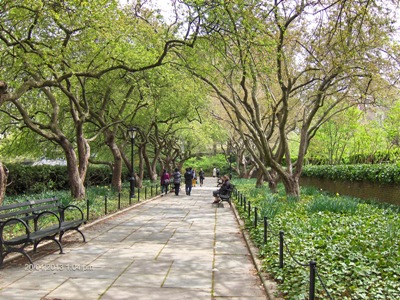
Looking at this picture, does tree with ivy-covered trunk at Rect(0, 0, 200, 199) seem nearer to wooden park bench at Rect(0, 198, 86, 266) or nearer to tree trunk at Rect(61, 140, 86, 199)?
tree trunk at Rect(61, 140, 86, 199)

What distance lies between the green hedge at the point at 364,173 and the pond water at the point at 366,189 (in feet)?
0.86

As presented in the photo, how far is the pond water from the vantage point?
50.0 feet

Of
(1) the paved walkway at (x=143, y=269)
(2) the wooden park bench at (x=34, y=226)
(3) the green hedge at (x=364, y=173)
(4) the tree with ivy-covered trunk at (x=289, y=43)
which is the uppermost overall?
(4) the tree with ivy-covered trunk at (x=289, y=43)

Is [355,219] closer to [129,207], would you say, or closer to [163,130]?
[129,207]

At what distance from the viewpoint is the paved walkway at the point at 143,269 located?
5109 millimetres

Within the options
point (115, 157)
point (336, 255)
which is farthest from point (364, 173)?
point (336, 255)

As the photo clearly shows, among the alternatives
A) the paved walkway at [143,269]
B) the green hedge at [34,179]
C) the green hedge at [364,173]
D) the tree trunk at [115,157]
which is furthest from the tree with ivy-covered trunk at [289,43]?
the green hedge at [34,179]

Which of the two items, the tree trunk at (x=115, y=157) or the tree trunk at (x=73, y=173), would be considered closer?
the tree trunk at (x=73, y=173)

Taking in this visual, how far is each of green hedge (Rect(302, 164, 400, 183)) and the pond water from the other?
0.26 m

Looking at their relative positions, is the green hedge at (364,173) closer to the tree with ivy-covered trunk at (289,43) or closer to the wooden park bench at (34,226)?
the tree with ivy-covered trunk at (289,43)

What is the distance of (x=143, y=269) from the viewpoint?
6250 millimetres

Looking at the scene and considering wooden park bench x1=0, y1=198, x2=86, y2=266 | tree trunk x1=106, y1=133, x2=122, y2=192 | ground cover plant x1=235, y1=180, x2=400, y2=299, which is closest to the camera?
ground cover plant x1=235, y1=180, x2=400, y2=299

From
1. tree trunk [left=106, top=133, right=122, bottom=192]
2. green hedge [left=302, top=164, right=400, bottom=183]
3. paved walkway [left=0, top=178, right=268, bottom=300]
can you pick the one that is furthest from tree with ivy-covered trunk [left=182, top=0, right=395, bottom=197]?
tree trunk [left=106, top=133, right=122, bottom=192]

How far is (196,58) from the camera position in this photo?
1219cm
